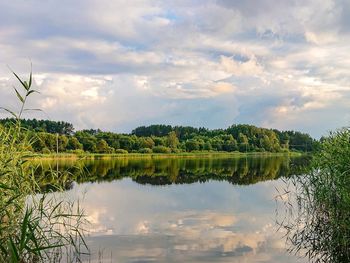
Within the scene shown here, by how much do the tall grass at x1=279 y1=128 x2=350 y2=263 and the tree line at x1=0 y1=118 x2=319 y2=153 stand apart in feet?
179

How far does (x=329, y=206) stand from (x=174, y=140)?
9239 cm

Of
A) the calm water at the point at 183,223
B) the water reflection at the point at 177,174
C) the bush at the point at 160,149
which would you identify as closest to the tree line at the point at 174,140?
the bush at the point at 160,149

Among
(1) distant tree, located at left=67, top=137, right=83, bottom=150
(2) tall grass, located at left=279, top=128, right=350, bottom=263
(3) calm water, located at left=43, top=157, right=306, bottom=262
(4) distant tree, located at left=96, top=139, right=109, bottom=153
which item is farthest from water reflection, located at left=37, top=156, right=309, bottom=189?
(4) distant tree, located at left=96, top=139, right=109, bottom=153

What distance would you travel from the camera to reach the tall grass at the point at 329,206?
10.7 meters

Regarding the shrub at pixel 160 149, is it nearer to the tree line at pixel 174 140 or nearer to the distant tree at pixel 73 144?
the tree line at pixel 174 140

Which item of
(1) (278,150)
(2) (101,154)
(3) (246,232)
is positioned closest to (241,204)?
(3) (246,232)

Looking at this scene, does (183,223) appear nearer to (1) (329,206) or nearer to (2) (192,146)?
→ (1) (329,206)

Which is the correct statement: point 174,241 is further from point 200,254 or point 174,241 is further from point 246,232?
point 246,232

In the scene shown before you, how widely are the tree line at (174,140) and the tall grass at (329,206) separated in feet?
179

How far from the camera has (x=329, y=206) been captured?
11336mm

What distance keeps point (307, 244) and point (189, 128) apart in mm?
133610

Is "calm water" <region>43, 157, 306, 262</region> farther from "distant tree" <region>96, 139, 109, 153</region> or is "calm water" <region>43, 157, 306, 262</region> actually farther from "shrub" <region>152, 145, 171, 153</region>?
"shrub" <region>152, 145, 171, 153</region>

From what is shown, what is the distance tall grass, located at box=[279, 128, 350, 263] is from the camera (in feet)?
35.0

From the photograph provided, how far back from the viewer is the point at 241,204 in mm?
23141
